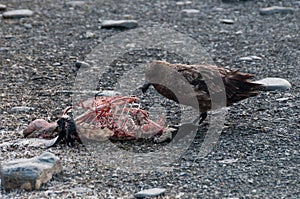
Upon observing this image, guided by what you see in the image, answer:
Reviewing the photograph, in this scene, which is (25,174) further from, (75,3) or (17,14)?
(75,3)

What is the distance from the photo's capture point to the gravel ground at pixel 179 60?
5.28 meters

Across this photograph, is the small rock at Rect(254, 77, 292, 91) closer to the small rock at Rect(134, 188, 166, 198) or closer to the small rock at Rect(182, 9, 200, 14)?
the small rock at Rect(134, 188, 166, 198)

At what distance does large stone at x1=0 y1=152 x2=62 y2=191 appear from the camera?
16.8ft

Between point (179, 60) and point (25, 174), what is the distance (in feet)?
14.4

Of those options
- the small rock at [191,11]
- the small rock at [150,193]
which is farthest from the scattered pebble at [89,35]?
the small rock at [150,193]

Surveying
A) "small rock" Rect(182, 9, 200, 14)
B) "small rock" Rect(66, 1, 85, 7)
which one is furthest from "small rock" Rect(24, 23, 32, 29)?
"small rock" Rect(182, 9, 200, 14)

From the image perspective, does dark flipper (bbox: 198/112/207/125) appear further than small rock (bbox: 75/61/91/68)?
No

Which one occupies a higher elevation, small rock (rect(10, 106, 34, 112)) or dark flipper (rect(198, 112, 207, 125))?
dark flipper (rect(198, 112, 207, 125))

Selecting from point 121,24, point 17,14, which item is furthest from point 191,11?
point 17,14

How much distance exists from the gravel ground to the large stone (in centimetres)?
6

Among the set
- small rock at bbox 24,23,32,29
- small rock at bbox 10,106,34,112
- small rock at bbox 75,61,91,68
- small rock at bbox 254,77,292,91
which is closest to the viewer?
small rock at bbox 10,106,34,112

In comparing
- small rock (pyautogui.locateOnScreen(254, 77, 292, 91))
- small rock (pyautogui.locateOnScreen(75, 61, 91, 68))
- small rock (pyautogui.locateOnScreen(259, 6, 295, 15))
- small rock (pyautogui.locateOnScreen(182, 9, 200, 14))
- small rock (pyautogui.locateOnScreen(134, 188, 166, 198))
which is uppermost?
small rock (pyautogui.locateOnScreen(259, 6, 295, 15))

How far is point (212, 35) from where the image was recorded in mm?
10336

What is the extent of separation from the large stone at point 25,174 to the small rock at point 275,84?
10.2 ft
